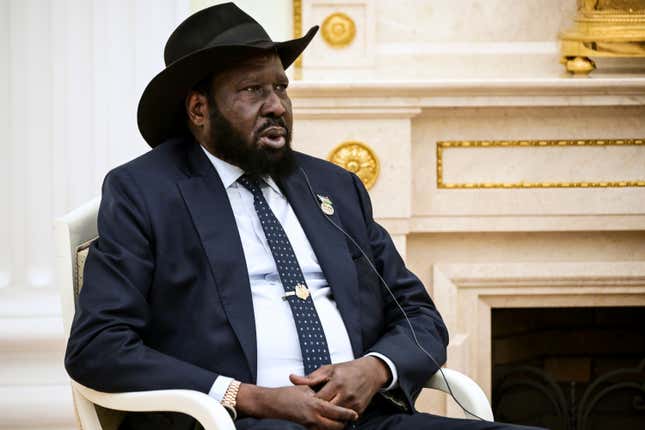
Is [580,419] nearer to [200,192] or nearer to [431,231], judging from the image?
[431,231]

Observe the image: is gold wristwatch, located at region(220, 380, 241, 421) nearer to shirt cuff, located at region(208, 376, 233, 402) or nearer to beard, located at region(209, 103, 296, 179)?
shirt cuff, located at region(208, 376, 233, 402)

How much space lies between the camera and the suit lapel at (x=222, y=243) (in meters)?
2.36

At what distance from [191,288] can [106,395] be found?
0.92 feet

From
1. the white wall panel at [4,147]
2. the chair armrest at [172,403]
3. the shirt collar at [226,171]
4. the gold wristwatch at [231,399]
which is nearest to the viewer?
the chair armrest at [172,403]

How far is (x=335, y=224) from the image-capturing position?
2.61 meters

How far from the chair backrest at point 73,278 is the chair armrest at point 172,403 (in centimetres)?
4

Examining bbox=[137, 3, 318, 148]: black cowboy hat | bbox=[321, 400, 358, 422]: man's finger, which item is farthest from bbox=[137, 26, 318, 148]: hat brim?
bbox=[321, 400, 358, 422]: man's finger

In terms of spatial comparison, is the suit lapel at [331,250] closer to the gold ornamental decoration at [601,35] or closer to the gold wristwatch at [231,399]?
the gold wristwatch at [231,399]

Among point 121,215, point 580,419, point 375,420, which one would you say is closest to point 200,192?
point 121,215

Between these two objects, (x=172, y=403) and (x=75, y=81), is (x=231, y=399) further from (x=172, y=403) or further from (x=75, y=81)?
(x=75, y=81)

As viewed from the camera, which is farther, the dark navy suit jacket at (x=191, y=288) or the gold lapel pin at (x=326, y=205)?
the gold lapel pin at (x=326, y=205)

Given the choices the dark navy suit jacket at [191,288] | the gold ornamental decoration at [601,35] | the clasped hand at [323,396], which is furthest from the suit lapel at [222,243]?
the gold ornamental decoration at [601,35]

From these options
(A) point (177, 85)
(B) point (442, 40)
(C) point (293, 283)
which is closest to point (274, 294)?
(C) point (293, 283)

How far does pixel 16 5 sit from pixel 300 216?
4.67ft
